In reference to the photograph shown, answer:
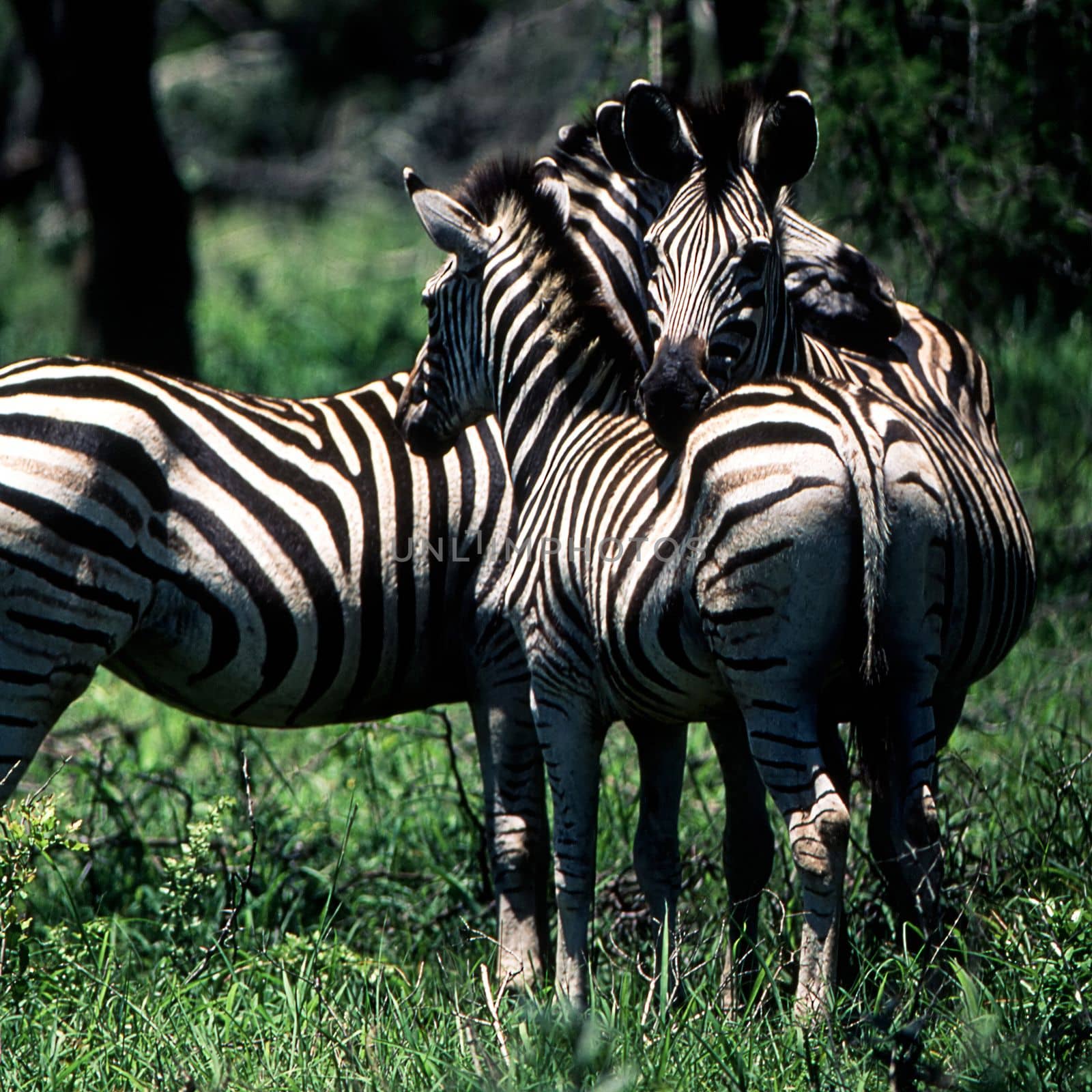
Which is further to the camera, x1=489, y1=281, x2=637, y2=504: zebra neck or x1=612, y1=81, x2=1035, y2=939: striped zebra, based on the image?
x1=489, y1=281, x2=637, y2=504: zebra neck

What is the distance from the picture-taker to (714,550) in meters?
3.21

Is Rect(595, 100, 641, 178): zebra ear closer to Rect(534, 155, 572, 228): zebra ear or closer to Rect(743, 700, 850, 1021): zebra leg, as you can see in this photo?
Rect(534, 155, 572, 228): zebra ear

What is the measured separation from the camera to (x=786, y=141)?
3836 mm

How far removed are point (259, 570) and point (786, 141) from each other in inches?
75.4

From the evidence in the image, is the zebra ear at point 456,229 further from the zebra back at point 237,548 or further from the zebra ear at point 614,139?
the zebra back at point 237,548

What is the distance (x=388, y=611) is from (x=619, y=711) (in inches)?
38.2

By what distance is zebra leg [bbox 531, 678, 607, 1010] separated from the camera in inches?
150

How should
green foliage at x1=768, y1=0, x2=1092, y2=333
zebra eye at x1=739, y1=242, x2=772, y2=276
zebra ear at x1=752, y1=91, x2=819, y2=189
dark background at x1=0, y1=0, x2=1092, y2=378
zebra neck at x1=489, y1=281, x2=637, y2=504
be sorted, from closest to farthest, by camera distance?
zebra eye at x1=739, y1=242, x2=772, y2=276, zebra ear at x1=752, y1=91, x2=819, y2=189, zebra neck at x1=489, y1=281, x2=637, y2=504, green foliage at x1=768, y1=0, x2=1092, y2=333, dark background at x1=0, y1=0, x2=1092, y2=378

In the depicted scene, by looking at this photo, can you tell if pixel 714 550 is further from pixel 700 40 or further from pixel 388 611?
pixel 700 40

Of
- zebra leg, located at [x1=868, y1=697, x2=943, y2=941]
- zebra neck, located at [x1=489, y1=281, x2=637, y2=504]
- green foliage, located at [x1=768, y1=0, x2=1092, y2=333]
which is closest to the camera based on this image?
zebra leg, located at [x1=868, y1=697, x2=943, y2=941]

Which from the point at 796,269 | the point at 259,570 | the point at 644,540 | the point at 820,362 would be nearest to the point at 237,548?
the point at 259,570

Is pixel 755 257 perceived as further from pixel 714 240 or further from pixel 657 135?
pixel 657 135

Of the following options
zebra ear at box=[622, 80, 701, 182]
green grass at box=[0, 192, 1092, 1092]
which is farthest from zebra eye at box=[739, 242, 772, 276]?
green grass at box=[0, 192, 1092, 1092]

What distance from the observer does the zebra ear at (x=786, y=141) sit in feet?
12.3
